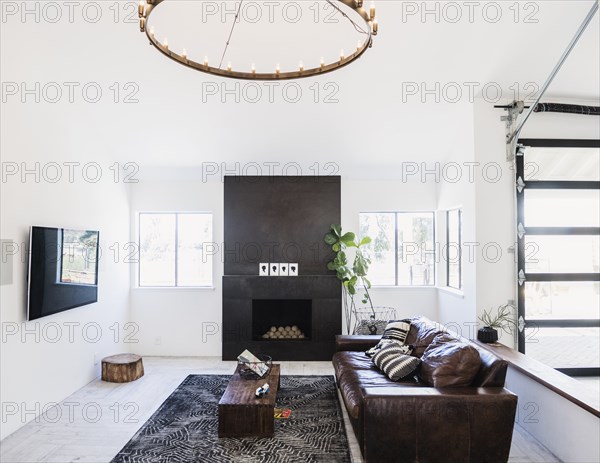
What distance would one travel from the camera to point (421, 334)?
4.38 metres

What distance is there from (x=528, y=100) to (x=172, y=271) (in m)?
5.09

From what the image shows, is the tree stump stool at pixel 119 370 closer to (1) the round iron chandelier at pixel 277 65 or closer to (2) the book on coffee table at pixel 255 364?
(2) the book on coffee table at pixel 255 364

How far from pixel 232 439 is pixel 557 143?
180 inches

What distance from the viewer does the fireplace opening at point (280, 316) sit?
6496 millimetres

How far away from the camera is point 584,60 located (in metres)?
4.49

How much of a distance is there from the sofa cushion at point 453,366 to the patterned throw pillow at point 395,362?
215 mm

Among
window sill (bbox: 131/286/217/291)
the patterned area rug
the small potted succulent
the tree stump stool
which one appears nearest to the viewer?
the patterned area rug

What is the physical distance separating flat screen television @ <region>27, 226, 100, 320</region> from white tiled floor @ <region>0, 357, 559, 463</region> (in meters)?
0.96

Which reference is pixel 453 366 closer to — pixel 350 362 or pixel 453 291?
pixel 350 362

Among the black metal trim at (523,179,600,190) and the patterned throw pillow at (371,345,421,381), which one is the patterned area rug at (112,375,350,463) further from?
the black metal trim at (523,179,600,190)

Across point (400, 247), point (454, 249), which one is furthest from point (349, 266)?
point (454, 249)

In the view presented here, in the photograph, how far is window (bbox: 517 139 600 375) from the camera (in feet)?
16.6

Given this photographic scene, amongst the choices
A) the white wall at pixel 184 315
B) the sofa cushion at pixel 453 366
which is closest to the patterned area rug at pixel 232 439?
the sofa cushion at pixel 453 366

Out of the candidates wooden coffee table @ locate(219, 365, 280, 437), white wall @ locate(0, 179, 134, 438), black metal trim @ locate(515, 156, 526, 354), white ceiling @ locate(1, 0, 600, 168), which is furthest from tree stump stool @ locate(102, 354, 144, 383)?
black metal trim @ locate(515, 156, 526, 354)
